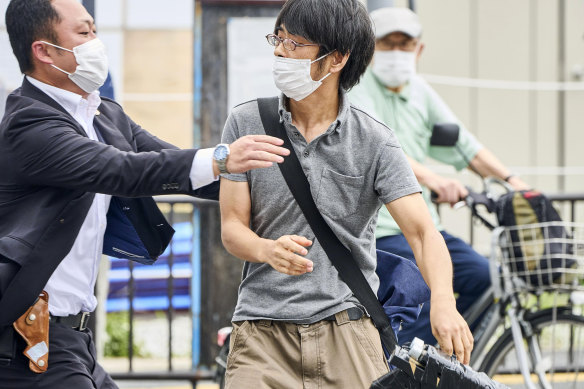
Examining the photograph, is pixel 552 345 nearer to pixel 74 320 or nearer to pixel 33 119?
pixel 74 320

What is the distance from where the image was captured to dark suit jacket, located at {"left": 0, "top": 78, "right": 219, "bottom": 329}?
110 inches

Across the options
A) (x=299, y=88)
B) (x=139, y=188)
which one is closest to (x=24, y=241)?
(x=139, y=188)

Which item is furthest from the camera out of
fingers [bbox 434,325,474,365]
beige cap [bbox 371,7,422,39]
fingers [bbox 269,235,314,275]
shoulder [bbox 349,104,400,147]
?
beige cap [bbox 371,7,422,39]

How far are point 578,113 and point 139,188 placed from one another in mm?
12855

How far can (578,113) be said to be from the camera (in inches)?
578

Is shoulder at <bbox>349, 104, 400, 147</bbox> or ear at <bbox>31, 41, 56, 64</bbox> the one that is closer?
shoulder at <bbox>349, 104, 400, 147</bbox>

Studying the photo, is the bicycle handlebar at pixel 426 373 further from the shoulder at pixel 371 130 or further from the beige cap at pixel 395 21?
the beige cap at pixel 395 21

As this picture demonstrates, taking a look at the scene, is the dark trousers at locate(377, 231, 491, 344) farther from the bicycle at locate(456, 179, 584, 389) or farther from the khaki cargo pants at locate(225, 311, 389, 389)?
the khaki cargo pants at locate(225, 311, 389, 389)

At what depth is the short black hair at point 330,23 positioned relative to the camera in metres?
2.92

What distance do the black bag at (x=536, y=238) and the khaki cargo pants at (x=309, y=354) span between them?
5.60 ft

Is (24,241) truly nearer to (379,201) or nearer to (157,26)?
(379,201)

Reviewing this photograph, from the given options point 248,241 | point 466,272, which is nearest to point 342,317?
point 248,241

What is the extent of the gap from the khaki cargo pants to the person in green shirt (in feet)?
4.42

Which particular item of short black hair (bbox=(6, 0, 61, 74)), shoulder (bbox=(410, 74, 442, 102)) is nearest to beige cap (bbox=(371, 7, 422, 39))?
shoulder (bbox=(410, 74, 442, 102))
